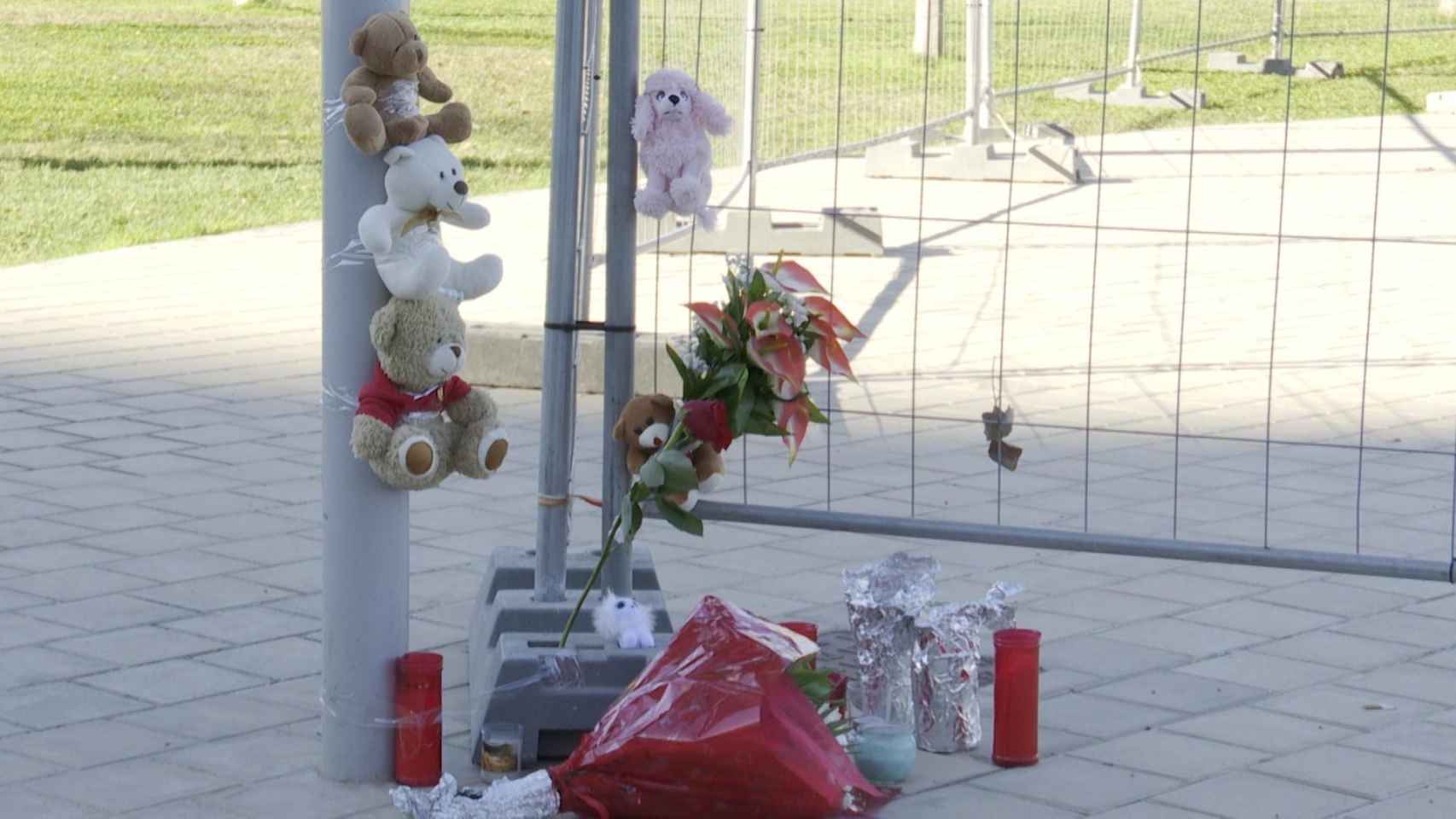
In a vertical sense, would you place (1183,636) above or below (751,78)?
below

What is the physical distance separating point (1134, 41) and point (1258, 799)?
610 inches

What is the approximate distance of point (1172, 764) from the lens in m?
4.16

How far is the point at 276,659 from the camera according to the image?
15.8 ft

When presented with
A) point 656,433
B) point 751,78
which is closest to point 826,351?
point 656,433

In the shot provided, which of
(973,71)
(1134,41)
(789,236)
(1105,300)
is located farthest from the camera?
(1134,41)

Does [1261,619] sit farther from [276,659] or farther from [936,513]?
[276,659]

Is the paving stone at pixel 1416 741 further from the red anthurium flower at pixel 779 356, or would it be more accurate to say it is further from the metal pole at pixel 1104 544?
the red anthurium flower at pixel 779 356

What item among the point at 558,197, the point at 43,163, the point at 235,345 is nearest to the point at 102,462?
the point at 235,345

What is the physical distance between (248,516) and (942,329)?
4.05 meters

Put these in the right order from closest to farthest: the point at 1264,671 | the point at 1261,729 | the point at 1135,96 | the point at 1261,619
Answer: the point at 1261,729
the point at 1264,671
the point at 1261,619
the point at 1135,96

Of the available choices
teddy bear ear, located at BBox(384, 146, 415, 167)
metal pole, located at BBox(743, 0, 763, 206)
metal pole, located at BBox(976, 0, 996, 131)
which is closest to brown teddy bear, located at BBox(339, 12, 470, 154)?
teddy bear ear, located at BBox(384, 146, 415, 167)

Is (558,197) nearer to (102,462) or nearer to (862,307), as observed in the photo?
(102,462)

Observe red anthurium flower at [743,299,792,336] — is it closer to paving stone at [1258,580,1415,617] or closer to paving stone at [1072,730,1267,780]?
paving stone at [1072,730,1267,780]

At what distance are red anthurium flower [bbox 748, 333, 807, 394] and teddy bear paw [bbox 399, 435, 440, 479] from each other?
0.65 m
